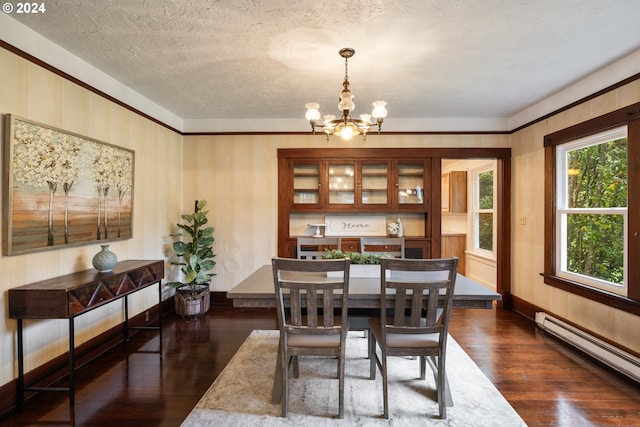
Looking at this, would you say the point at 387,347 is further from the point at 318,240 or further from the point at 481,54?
the point at 481,54

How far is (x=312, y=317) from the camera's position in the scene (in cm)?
201

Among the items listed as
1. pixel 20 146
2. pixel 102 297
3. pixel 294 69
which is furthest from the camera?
pixel 294 69

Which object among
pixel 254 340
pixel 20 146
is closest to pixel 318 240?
pixel 254 340

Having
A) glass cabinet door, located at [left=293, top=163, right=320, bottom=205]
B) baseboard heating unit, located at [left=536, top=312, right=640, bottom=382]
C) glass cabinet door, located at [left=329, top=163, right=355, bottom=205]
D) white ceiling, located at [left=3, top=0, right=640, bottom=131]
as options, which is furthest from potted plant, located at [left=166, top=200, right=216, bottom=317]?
baseboard heating unit, located at [left=536, top=312, right=640, bottom=382]

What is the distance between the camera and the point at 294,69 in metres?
2.99

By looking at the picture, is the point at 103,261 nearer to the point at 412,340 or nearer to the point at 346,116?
the point at 346,116

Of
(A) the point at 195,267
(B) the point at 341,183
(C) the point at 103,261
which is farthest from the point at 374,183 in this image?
(C) the point at 103,261

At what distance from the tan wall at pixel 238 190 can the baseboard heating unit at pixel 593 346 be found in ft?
9.52

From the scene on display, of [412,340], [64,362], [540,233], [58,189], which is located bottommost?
[64,362]

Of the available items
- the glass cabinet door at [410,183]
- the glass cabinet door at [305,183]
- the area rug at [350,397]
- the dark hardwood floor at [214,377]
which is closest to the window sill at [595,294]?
the dark hardwood floor at [214,377]

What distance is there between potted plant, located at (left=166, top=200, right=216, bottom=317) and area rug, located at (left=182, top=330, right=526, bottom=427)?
148cm

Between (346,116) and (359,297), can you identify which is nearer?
(359,297)

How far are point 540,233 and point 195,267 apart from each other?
4.33 metres

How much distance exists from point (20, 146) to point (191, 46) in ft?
4.64
